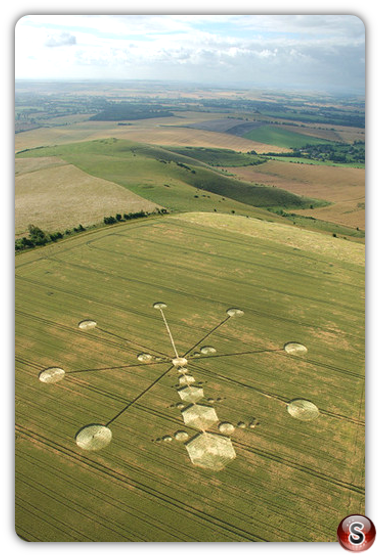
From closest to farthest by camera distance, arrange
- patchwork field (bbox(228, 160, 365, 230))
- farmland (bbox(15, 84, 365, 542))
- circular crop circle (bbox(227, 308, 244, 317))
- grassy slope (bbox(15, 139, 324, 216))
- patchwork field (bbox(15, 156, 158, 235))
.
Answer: farmland (bbox(15, 84, 365, 542)) → circular crop circle (bbox(227, 308, 244, 317)) → patchwork field (bbox(15, 156, 158, 235)) → grassy slope (bbox(15, 139, 324, 216)) → patchwork field (bbox(228, 160, 365, 230))

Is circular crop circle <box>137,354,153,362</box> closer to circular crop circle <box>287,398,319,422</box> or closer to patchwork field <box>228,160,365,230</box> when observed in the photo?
circular crop circle <box>287,398,319,422</box>

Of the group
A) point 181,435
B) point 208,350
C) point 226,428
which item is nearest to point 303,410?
point 226,428

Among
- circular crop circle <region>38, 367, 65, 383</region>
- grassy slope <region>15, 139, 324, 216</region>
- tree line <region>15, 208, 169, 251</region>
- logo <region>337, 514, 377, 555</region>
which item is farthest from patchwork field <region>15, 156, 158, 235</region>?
logo <region>337, 514, 377, 555</region>

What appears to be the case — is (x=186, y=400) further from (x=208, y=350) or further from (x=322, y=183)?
(x=322, y=183)

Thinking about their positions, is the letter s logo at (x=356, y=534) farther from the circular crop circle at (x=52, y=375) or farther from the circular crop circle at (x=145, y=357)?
the circular crop circle at (x=52, y=375)

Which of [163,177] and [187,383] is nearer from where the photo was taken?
[187,383]

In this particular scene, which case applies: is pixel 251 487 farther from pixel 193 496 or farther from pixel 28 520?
pixel 28 520
